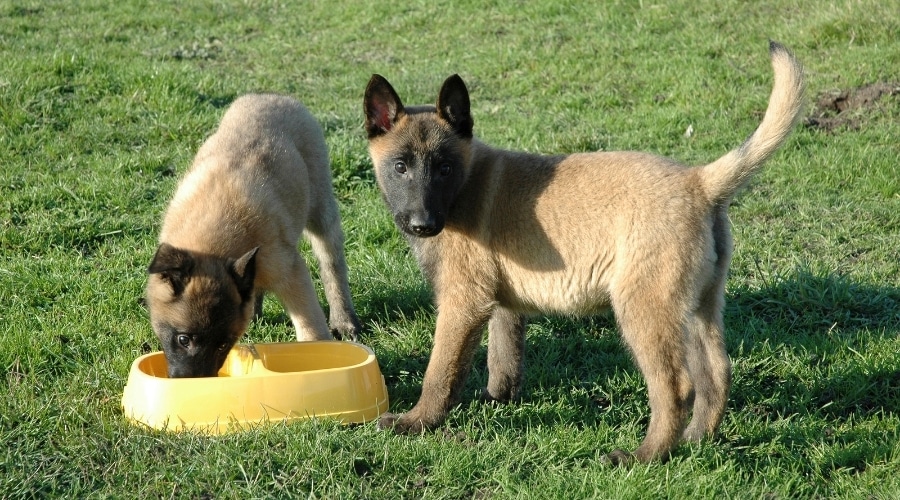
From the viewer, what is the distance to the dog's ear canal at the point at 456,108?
532 centimetres

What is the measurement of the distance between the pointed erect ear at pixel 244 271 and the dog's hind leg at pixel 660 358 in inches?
75.9

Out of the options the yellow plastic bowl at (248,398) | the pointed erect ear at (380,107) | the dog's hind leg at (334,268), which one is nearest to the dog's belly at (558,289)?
the yellow plastic bowl at (248,398)

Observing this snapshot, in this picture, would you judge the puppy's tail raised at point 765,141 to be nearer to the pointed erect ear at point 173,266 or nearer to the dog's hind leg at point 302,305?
the dog's hind leg at point 302,305

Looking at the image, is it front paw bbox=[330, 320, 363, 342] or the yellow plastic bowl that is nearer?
the yellow plastic bowl

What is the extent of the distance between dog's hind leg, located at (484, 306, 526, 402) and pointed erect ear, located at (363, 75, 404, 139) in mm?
1245

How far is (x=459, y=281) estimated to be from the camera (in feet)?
16.8

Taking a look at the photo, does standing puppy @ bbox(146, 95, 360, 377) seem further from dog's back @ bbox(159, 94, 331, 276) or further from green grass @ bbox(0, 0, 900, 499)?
green grass @ bbox(0, 0, 900, 499)

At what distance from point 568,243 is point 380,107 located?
4.49 ft

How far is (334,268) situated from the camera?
259 inches

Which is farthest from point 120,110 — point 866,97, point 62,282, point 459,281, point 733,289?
point 866,97

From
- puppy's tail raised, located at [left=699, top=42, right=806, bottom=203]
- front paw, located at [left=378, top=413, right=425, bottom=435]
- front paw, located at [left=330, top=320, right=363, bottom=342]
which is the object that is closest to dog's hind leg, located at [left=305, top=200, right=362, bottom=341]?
front paw, located at [left=330, top=320, right=363, bottom=342]

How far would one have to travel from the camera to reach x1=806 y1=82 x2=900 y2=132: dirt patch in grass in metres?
9.30

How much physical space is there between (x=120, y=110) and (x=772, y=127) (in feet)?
21.9

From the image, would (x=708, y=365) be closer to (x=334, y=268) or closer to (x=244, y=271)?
(x=244, y=271)
